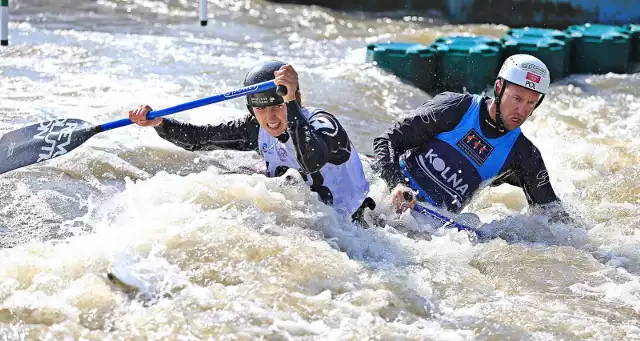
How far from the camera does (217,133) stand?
503 centimetres

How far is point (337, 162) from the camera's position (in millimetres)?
4598

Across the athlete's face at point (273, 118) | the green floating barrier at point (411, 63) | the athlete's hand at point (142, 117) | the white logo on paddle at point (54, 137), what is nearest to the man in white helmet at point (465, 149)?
the athlete's face at point (273, 118)

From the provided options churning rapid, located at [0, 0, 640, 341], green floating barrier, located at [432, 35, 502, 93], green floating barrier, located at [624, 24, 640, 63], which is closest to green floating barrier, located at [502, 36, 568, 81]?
green floating barrier, located at [432, 35, 502, 93]

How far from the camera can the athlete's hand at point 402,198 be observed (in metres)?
4.95

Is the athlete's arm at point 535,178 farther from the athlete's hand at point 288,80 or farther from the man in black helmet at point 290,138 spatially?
the athlete's hand at point 288,80

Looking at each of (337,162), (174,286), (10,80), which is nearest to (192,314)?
(174,286)

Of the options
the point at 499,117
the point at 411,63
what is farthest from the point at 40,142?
the point at 411,63

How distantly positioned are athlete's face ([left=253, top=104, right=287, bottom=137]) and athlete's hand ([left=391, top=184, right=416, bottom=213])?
2.42 ft

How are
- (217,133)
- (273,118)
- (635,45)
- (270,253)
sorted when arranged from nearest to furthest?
1. (270,253)
2. (273,118)
3. (217,133)
4. (635,45)

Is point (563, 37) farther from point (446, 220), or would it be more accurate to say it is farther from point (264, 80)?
point (264, 80)

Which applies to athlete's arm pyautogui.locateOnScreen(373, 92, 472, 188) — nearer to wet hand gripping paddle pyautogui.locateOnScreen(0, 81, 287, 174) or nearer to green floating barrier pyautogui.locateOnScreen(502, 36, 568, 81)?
wet hand gripping paddle pyautogui.locateOnScreen(0, 81, 287, 174)

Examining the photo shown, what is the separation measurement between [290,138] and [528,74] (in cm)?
147

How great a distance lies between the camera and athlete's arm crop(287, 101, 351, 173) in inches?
169

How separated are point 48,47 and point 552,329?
24.0 feet
